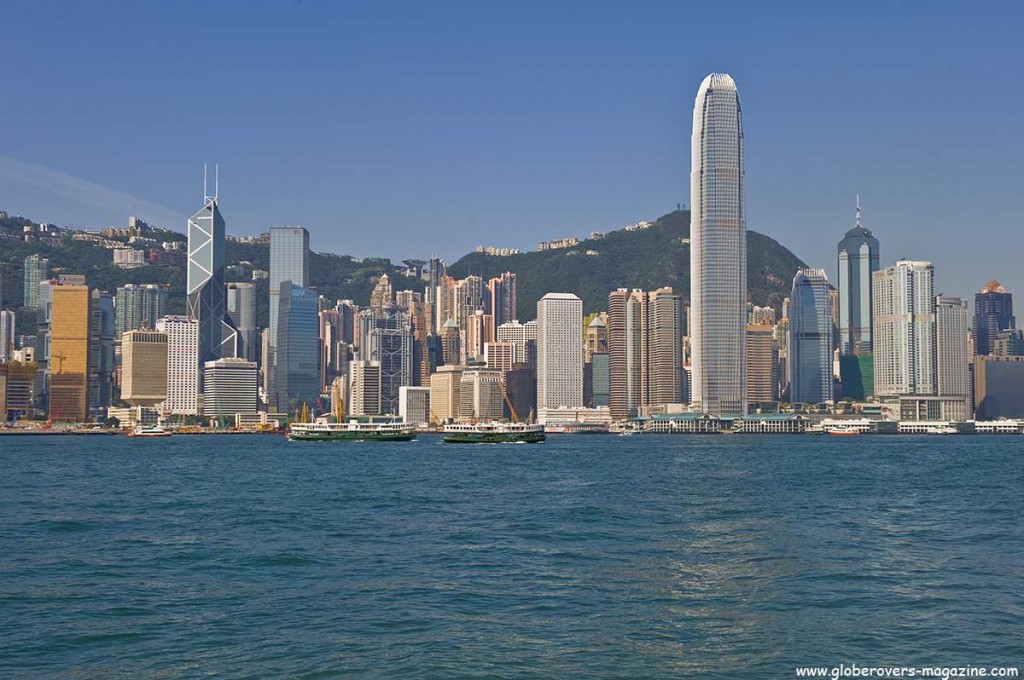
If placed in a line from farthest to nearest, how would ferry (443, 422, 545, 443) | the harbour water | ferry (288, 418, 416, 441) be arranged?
ferry (288, 418, 416, 441)
ferry (443, 422, 545, 443)
the harbour water

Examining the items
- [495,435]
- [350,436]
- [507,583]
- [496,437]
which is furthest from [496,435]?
[507,583]

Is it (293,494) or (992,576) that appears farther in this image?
(293,494)

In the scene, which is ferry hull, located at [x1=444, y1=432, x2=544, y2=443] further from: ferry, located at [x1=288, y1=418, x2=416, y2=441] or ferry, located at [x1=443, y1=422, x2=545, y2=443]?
ferry, located at [x1=288, y1=418, x2=416, y2=441]

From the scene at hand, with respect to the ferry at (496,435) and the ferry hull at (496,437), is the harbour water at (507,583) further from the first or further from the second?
the ferry at (496,435)

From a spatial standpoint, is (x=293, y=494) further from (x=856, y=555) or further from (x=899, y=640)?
(x=899, y=640)

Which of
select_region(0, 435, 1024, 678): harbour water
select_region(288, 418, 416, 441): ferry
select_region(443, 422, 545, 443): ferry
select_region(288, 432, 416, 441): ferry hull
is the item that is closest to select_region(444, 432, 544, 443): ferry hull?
select_region(443, 422, 545, 443): ferry

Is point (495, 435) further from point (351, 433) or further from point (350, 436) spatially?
point (351, 433)

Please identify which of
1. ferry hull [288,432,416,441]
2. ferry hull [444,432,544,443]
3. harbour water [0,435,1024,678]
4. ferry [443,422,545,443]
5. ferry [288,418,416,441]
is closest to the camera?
harbour water [0,435,1024,678]

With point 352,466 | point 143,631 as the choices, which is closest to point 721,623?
point 143,631

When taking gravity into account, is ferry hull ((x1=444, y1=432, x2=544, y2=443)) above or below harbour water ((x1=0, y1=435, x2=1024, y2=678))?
below
